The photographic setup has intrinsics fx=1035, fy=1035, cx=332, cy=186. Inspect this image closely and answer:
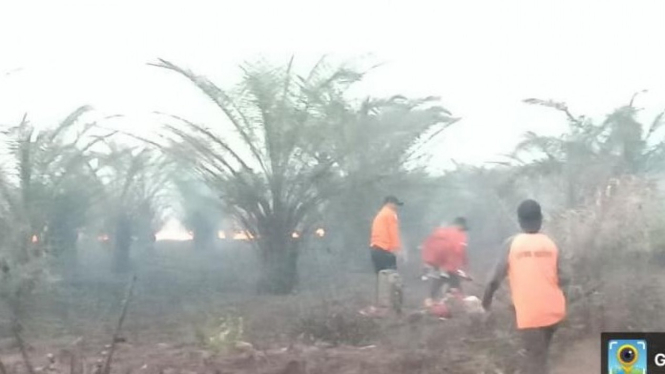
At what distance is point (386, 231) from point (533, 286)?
540 mm

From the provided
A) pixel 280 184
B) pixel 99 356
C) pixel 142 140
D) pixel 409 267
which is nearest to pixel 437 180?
pixel 409 267

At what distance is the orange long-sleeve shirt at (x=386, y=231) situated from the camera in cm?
363

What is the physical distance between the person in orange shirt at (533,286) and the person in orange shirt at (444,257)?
0.13 metres

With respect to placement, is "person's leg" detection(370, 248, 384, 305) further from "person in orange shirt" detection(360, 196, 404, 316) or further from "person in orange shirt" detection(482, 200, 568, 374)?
"person in orange shirt" detection(482, 200, 568, 374)

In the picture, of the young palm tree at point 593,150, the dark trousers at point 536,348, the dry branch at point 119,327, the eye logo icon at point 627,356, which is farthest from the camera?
the young palm tree at point 593,150

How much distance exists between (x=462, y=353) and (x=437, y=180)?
0.62 meters

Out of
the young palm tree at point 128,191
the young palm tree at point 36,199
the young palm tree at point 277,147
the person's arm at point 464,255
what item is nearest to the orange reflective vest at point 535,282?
the person's arm at point 464,255

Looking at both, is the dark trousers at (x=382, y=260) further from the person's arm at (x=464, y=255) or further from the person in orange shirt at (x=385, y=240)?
the person's arm at (x=464, y=255)

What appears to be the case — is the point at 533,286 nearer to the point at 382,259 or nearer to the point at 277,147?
the point at 382,259

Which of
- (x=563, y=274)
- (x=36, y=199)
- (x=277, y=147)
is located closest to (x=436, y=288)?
(x=563, y=274)

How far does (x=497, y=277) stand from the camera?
357 cm

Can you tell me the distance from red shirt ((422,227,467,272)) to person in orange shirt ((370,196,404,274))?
108 millimetres

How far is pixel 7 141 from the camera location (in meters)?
3.61

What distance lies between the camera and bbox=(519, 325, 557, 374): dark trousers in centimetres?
360
